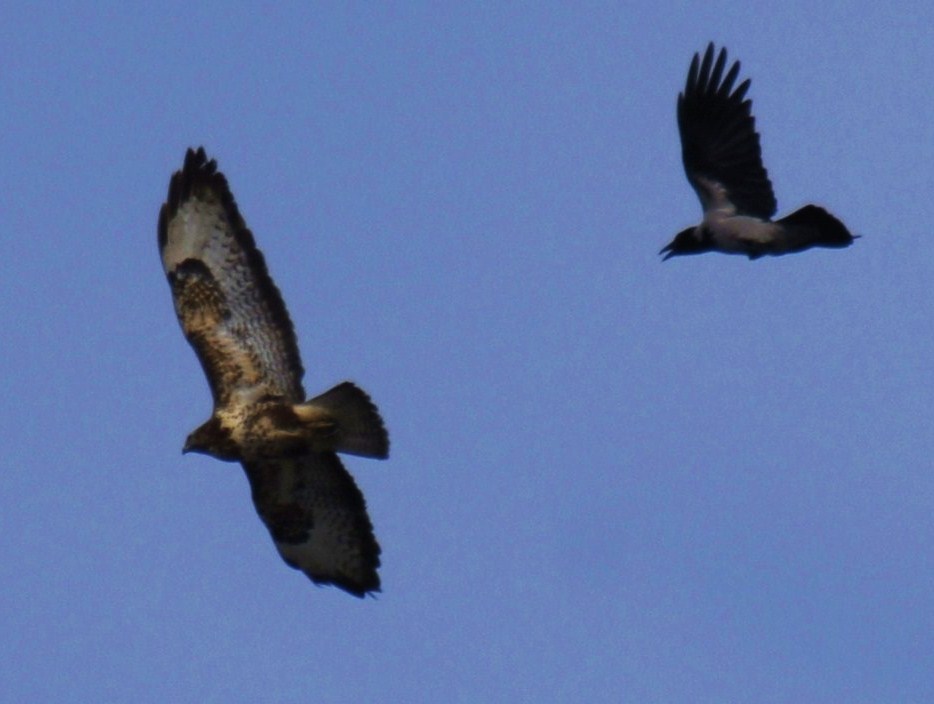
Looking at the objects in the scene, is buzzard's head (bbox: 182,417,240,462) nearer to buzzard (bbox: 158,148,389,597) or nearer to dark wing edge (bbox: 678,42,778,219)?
buzzard (bbox: 158,148,389,597)

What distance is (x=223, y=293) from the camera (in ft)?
34.7

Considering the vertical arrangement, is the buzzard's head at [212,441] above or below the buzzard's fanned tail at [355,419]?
below

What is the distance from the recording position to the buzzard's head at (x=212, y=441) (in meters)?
10.3

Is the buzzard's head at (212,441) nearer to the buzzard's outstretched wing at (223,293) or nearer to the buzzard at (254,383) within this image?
the buzzard at (254,383)

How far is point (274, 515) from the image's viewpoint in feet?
36.3

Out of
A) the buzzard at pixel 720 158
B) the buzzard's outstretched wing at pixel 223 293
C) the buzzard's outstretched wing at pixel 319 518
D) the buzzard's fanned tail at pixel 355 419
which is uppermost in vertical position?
the buzzard at pixel 720 158

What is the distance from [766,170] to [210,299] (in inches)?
157

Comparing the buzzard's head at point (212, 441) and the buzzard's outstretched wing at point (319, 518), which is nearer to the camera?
the buzzard's head at point (212, 441)

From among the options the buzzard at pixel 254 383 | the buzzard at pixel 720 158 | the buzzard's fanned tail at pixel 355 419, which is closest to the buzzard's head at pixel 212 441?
the buzzard at pixel 254 383

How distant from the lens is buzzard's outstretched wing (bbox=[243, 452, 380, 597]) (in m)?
10.8

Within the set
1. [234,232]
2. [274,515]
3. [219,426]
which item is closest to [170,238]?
[234,232]

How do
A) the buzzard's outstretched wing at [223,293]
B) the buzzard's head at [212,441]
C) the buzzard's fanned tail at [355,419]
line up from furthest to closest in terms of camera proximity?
the buzzard's outstretched wing at [223,293] < the buzzard's head at [212,441] < the buzzard's fanned tail at [355,419]

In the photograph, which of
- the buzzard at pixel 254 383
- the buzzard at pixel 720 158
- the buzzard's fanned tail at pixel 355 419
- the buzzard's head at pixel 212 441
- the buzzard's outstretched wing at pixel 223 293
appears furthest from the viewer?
the buzzard at pixel 720 158

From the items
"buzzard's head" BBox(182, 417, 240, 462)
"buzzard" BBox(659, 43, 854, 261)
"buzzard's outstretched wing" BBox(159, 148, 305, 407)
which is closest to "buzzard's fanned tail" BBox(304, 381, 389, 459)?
"buzzard's outstretched wing" BBox(159, 148, 305, 407)
